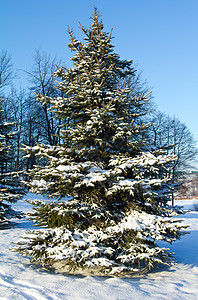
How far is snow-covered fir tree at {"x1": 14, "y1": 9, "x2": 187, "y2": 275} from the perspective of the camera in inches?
167

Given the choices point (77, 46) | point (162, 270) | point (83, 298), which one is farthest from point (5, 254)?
point (77, 46)

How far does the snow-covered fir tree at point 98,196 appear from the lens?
13.9 ft

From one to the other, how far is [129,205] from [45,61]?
2020cm

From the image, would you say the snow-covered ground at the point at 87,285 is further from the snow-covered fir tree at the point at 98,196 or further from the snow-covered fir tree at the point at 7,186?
the snow-covered fir tree at the point at 7,186

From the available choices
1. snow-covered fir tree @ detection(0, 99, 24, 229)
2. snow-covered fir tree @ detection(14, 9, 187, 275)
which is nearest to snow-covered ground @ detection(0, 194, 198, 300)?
snow-covered fir tree @ detection(14, 9, 187, 275)

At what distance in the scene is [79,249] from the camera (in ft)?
13.9

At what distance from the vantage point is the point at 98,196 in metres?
5.09

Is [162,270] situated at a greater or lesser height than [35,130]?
lesser

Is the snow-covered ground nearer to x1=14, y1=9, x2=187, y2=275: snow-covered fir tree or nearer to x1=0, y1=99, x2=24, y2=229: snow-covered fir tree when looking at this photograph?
x1=14, y1=9, x2=187, y2=275: snow-covered fir tree

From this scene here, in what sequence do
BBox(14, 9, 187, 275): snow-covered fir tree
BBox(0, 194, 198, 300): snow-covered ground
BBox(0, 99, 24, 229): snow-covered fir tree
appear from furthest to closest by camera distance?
BBox(0, 99, 24, 229): snow-covered fir tree → BBox(14, 9, 187, 275): snow-covered fir tree → BBox(0, 194, 198, 300): snow-covered ground

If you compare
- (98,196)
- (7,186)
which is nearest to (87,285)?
(98,196)

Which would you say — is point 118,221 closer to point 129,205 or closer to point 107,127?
point 129,205

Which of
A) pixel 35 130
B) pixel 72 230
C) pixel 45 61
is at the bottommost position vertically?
pixel 72 230

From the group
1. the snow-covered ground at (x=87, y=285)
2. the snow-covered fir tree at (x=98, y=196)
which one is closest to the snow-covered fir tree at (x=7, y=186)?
the snow-covered ground at (x=87, y=285)
